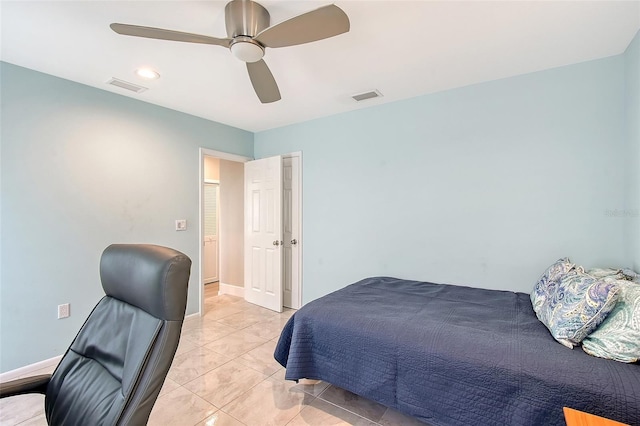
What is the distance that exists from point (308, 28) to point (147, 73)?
1.75 meters

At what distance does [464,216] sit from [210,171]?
433cm

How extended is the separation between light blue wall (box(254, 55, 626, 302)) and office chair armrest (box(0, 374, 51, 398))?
2.75 metres

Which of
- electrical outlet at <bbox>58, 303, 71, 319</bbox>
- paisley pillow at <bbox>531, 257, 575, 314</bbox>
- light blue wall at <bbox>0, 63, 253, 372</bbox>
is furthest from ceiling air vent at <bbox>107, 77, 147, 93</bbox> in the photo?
paisley pillow at <bbox>531, 257, 575, 314</bbox>

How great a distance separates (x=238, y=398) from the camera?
210 cm

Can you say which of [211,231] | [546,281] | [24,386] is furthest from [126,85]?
[546,281]

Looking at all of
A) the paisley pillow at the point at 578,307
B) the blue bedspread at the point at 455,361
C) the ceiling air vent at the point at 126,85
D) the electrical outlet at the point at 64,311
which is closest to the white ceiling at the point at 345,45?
the ceiling air vent at the point at 126,85

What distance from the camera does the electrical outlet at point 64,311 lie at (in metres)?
2.64

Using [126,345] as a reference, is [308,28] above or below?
above

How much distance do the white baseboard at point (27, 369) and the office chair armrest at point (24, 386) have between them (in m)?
1.76

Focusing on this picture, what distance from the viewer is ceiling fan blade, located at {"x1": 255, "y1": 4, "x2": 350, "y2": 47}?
1.42 m

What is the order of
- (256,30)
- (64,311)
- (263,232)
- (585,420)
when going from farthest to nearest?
(263,232) → (64,311) → (256,30) → (585,420)

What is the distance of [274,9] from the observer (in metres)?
1.72

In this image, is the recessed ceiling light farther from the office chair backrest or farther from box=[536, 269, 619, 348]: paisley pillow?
box=[536, 269, 619, 348]: paisley pillow

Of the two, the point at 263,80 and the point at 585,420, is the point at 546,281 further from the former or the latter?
the point at 263,80
